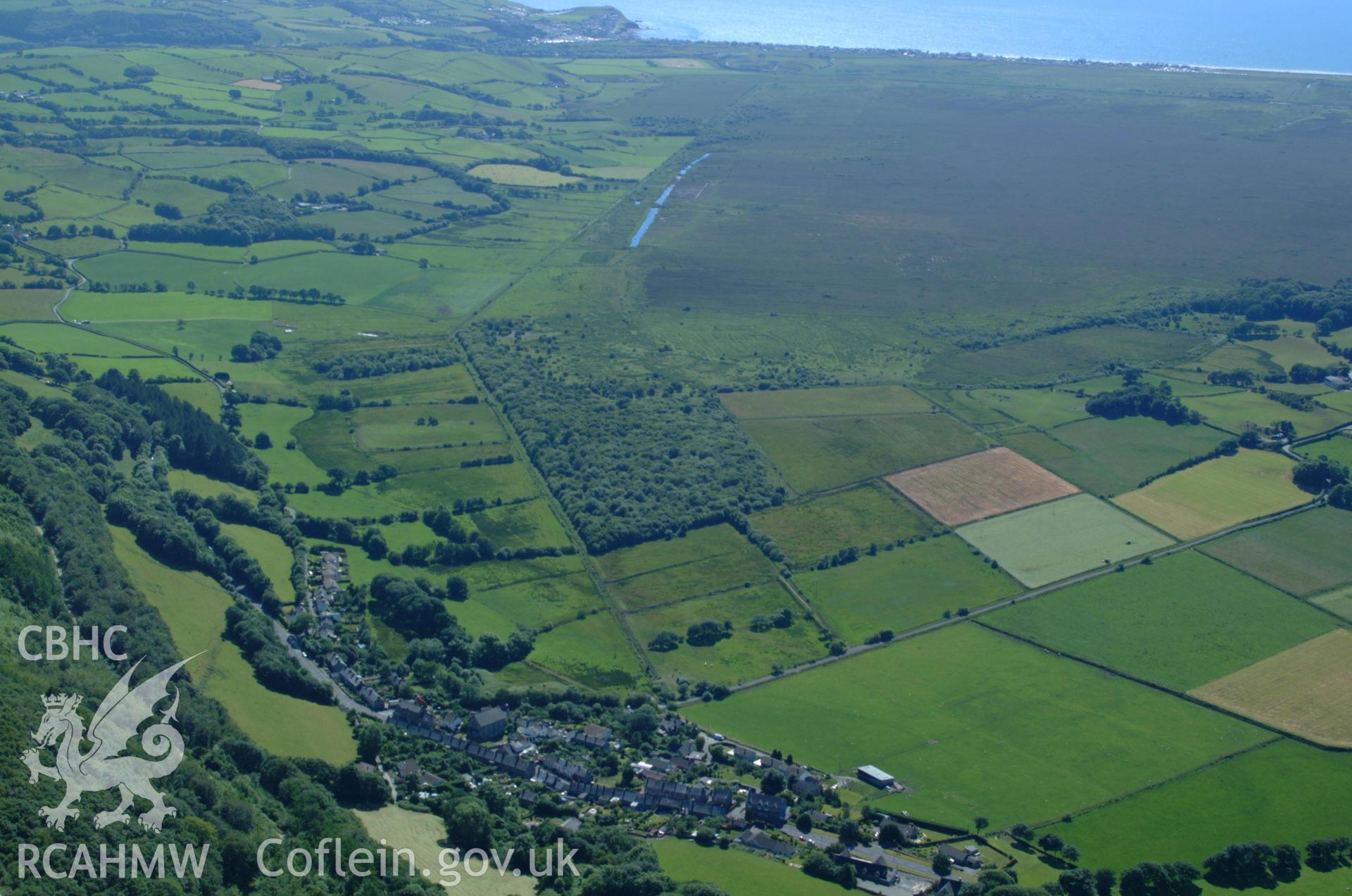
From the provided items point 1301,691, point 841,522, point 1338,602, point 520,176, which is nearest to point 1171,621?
point 1301,691

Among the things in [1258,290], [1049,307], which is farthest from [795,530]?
[1258,290]

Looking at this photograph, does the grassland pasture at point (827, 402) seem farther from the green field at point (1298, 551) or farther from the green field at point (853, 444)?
the green field at point (1298, 551)

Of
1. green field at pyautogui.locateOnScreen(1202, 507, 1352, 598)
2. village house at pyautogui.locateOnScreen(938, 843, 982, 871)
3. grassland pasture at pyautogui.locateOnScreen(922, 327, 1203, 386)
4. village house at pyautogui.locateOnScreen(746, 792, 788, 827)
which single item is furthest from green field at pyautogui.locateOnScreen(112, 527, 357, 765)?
grassland pasture at pyautogui.locateOnScreen(922, 327, 1203, 386)

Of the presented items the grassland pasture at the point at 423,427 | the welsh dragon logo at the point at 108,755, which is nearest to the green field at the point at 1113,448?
the grassland pasture at the point at 423,427

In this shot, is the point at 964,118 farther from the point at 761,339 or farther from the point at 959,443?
the point at 959,443

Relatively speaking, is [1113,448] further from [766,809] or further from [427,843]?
[427,843]
